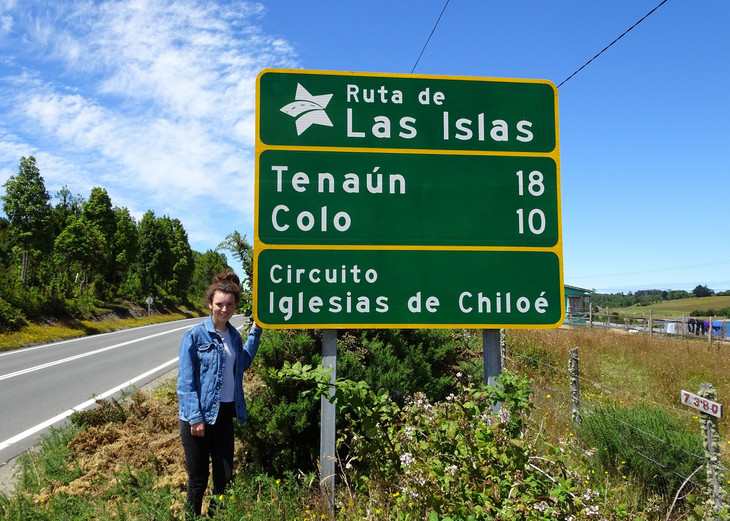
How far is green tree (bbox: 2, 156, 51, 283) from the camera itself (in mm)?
24469

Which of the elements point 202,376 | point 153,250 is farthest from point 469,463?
point 153,250

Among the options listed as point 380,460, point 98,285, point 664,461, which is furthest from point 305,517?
point 98,285

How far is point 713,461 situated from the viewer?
3045mm

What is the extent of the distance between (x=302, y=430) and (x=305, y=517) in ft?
2.71

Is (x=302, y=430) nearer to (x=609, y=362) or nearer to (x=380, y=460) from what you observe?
(x=380, y=460)

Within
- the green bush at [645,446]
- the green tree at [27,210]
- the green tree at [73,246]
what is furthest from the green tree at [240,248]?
the green tree at [73,246]

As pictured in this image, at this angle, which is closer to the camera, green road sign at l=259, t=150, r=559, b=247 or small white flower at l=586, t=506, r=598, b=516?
small white flower at l=586, t=506, r=598, b=516

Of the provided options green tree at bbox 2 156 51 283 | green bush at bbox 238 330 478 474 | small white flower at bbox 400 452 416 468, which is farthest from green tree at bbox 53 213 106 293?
small white flower at bbox 400 452 416 468

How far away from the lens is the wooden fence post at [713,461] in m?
2.99

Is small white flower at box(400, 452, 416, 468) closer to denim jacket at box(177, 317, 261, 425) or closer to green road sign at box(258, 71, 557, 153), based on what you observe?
denim jacket at box(177, 317, 261, 425)

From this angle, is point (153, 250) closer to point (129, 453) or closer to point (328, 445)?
point (129, 453)

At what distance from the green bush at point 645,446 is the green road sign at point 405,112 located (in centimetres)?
271

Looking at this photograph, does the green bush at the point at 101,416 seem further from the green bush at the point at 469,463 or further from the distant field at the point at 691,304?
the distant field at the point at 691,304

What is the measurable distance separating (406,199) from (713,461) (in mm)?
2596
